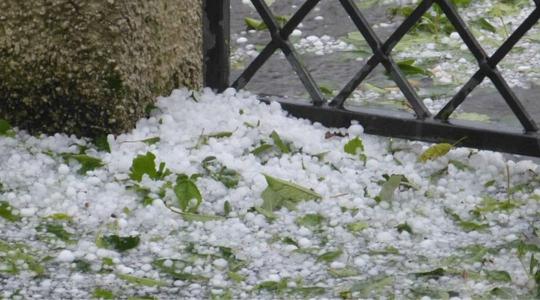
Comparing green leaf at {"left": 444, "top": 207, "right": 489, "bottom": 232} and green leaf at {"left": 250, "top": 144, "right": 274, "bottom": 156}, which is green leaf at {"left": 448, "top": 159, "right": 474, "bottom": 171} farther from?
green leaf at {"left": 250, "top": 144, "right": 274, "bottom": 156}

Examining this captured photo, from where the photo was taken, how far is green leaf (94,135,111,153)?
2.65m

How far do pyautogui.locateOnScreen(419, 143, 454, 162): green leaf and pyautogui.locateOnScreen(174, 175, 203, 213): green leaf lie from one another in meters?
0.58

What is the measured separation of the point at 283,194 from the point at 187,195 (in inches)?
8.5

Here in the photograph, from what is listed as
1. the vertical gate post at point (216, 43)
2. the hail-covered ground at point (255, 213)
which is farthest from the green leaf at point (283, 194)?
the vertical gate post at point (216, 43)


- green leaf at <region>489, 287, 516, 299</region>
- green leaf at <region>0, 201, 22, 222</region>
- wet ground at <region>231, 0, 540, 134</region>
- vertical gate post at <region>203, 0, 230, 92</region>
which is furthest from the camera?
wet ground at <region>231, 0, 540, 134</region>

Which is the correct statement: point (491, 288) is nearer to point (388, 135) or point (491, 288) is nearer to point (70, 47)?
point (388, 135)

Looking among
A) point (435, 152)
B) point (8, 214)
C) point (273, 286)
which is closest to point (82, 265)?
point (8, 214)

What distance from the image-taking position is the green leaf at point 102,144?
265 cm

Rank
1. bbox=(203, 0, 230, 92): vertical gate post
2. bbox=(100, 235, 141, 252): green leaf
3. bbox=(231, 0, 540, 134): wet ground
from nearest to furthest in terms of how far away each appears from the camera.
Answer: bbox=(100, 235, 141, 252): green leaf < bbox=(203, 0, 230, 92): vertical gate post < bbox=(231, 0, 540, 134): wet ground

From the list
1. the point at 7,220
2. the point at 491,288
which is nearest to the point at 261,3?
the point at 7,220

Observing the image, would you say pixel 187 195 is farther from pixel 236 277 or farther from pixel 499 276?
pixel 499 276

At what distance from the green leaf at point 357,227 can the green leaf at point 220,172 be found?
31 centimetres

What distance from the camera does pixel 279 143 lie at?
2.67m

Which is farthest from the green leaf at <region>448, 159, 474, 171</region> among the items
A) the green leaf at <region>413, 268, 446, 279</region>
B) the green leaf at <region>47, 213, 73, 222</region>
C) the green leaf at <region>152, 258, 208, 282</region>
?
the green leaf at <region>47, 213, 73, 222</region>
